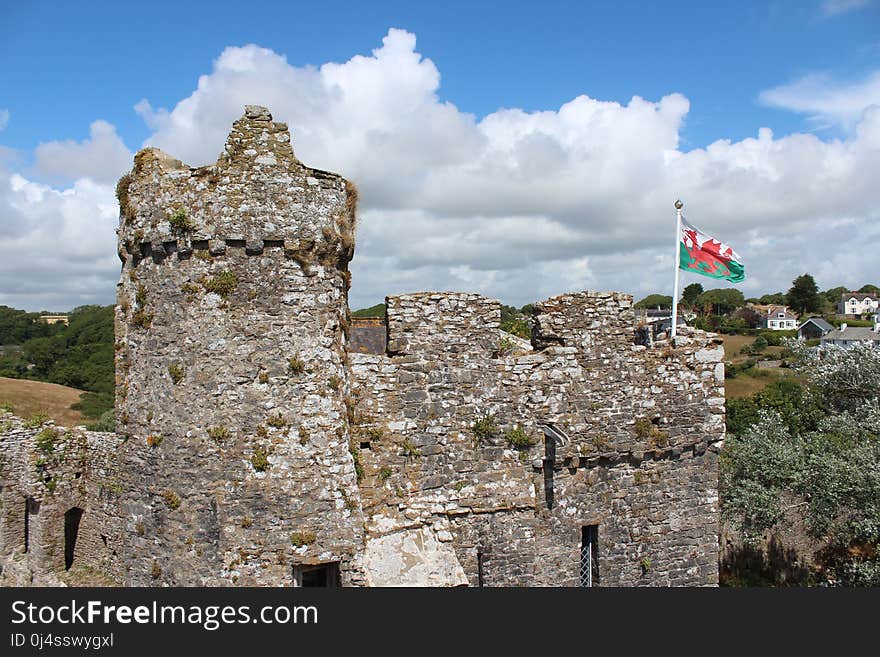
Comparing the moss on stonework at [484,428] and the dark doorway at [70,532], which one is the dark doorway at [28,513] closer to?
the dark doorway at [70,532]

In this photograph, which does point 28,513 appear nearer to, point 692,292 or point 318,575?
point 318,575

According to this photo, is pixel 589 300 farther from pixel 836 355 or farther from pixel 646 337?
pixel 836 355

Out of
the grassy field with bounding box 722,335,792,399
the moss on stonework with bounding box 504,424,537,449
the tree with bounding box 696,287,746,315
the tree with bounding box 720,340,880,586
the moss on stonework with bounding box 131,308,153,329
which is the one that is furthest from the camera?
the tree with bounding box 696,287,746,315

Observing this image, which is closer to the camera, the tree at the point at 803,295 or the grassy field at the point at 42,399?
the grassy field at the point at 42,399

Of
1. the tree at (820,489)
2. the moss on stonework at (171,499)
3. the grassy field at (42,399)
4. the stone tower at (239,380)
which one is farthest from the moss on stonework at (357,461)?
the grassy field at (42,399)

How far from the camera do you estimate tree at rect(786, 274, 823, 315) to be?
390 ft

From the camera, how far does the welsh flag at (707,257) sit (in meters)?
12.5

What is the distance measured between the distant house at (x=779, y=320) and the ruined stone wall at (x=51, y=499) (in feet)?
381

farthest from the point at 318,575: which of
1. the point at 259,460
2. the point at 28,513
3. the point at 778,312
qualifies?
the point at 778,312

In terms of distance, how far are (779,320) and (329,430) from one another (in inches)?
4781

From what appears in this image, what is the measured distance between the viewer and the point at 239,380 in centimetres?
773

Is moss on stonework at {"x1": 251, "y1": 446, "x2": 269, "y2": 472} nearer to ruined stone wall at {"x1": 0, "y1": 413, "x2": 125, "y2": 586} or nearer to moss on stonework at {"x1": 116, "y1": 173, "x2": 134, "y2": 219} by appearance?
moss on stonework at {"x1": 116, "y1": 173, "x2": 134, "y2": 219}

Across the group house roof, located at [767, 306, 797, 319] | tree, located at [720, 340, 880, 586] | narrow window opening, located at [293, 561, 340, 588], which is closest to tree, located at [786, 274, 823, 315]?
house roof, located at [767, 306, 797, 319]

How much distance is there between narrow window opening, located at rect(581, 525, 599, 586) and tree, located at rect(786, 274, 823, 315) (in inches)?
5024
